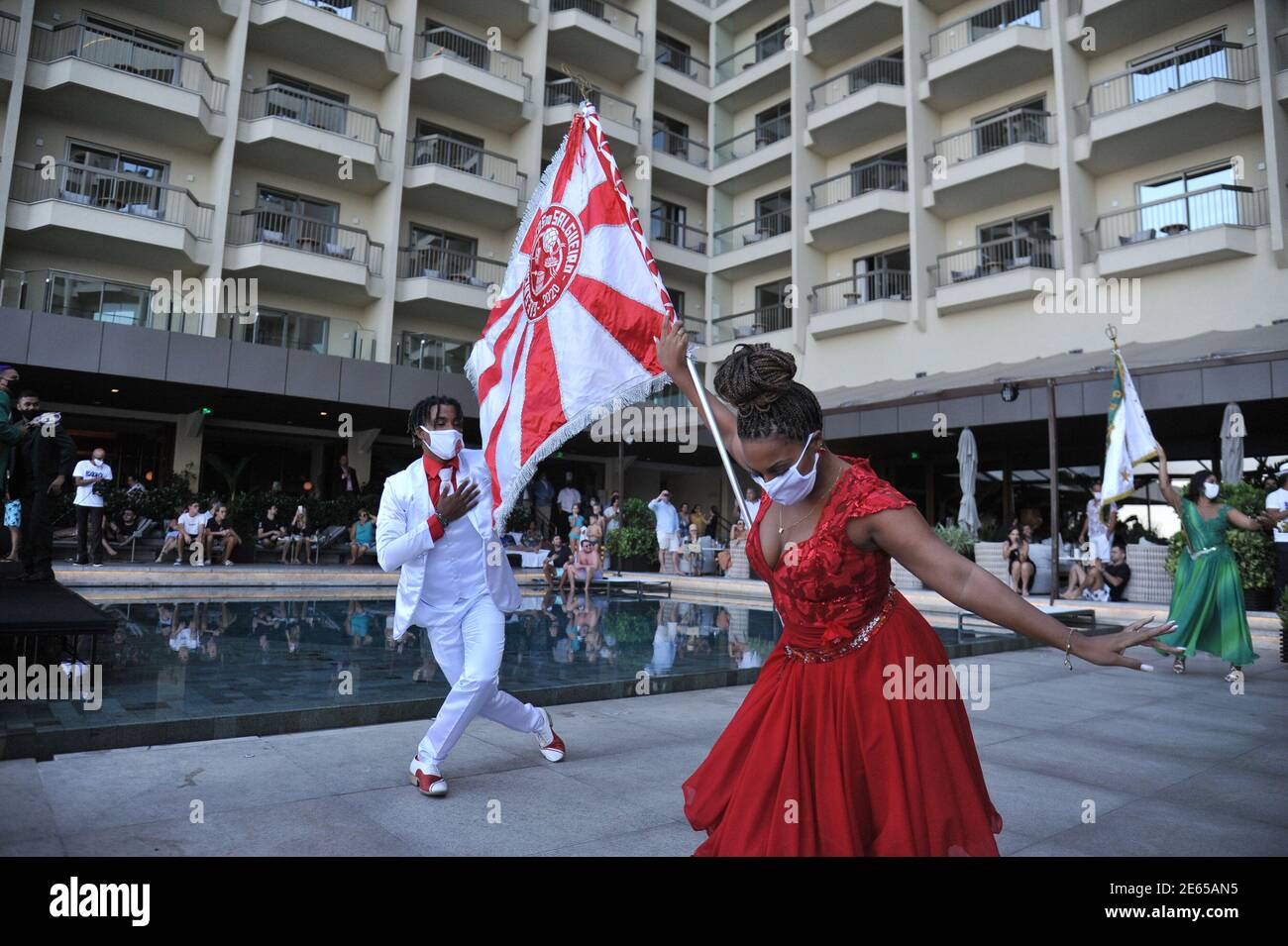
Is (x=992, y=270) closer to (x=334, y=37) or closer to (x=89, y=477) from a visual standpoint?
(x=334, y=37)

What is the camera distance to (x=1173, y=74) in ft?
62.7

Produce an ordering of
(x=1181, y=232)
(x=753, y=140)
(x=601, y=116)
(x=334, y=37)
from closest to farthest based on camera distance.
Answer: (x=1181, y=232)
(x=334, y=37)
(x=601, y=116)
(x=753, y=140)

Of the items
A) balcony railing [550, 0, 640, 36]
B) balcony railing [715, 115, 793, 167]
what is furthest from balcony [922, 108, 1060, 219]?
balcony railing [550, 0, 640, 36]

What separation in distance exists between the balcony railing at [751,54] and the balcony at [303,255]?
14751 mm

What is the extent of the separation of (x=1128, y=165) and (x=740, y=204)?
43.3ft

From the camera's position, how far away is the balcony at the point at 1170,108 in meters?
17.7

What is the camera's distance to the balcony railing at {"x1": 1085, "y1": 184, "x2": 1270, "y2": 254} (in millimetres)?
17625

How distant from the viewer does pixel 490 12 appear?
84.2 feet

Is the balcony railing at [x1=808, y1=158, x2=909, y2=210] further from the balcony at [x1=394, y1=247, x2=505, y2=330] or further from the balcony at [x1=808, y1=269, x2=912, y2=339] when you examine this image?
the balcony at [x1=394, y1=247, x2=505, y2=330]

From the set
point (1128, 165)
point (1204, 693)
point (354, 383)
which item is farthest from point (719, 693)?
point (1128, 165)

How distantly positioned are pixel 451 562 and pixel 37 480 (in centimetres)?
548

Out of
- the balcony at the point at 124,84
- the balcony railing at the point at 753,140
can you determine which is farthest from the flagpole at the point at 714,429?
the balcony railing at the point at 753,140

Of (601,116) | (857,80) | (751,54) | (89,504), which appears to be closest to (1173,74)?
(857,80)
